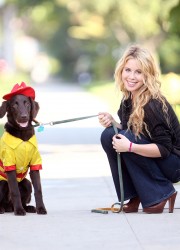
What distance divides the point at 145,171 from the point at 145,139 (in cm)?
26

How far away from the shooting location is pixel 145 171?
7828 mm

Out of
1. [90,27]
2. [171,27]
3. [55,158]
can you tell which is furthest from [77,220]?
[90,27]

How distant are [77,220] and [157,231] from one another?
86 cm

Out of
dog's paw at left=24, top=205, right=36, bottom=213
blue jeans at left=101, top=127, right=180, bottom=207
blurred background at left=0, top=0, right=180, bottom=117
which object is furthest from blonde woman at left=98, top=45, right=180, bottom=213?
blurred background at left=0, top=0, right=180, bottom=117

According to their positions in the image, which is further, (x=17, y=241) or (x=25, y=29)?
(x=25, y=29)

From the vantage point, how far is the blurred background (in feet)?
124

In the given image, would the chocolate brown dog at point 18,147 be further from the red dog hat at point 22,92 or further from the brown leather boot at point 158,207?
the brown leather boot at point 158,207

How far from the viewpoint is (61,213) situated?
8.07 meters

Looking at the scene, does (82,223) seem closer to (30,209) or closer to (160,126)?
(30,209)

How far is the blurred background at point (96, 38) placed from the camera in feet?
124

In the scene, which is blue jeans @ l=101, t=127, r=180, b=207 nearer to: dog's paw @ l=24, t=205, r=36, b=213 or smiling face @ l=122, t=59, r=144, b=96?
smiling face @ l=122, t=59, r=144, b=96

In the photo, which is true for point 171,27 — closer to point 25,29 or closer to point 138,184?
point 138,184

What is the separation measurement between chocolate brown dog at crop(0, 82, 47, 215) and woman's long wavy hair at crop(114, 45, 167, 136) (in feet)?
2.67

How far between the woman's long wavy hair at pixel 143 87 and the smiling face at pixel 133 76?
0.03m
